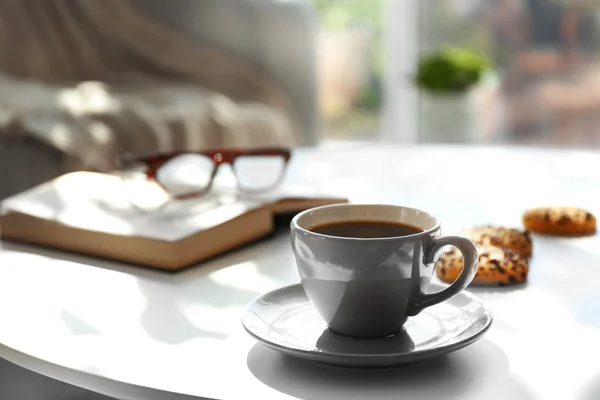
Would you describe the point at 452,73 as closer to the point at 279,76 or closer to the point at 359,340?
the point at 279,76

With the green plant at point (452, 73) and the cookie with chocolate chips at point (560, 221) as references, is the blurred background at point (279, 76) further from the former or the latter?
the cookie with chocolate chips at point (560, 221)

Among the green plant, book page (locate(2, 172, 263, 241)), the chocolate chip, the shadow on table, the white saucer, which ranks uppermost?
the green plant

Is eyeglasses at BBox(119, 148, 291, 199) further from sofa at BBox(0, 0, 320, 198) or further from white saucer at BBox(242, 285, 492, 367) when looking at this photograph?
sofa at BBox(0, 0, 320, 198)

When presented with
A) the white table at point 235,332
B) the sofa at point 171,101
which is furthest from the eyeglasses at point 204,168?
the sofa at point 171,101

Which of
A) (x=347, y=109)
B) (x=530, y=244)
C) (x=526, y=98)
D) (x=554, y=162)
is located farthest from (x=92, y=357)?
(x=347, y=109)

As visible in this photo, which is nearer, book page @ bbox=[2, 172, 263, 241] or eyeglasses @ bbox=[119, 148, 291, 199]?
book page @ bbox=[2, 172, 263, 241]

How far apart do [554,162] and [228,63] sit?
149cm

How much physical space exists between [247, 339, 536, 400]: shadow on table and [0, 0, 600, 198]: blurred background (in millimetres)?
1211

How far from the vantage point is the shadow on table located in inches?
16.4

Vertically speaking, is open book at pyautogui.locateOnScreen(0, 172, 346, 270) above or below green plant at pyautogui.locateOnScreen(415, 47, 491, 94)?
below

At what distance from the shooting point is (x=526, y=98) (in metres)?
2.83

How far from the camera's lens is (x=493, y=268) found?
1.97ft

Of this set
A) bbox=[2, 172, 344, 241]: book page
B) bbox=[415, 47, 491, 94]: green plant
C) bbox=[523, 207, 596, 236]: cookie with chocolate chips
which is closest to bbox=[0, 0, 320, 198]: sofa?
bbox=[415, 47, 491, 94]: green plant

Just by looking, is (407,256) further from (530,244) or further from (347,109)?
(347,109)
